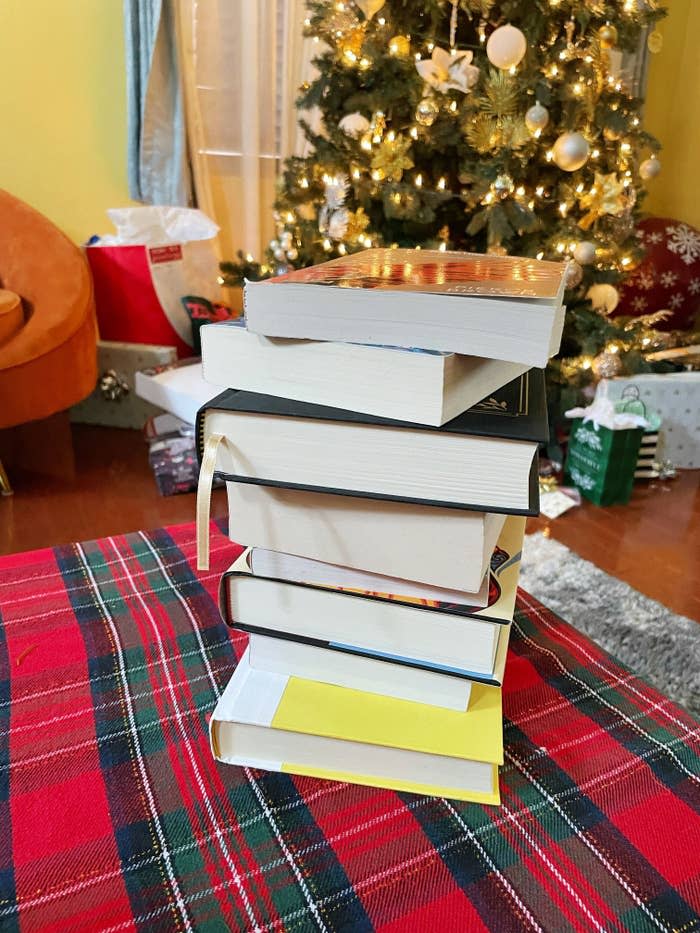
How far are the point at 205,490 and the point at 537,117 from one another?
146 cm

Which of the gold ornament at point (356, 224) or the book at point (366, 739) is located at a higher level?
the gold ornament at point (356, 224)

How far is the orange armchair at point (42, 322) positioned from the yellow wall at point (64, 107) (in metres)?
0.39

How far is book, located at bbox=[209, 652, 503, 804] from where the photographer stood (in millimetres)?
458

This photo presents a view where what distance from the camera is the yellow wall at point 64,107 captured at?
208 centimetres

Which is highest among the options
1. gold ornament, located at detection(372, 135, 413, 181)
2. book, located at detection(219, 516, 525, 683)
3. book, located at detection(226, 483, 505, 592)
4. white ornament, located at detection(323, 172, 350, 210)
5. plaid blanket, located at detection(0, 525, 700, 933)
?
gold ornament, located at detection(372, 135, 413, 181)

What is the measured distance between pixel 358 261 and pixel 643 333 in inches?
64.6

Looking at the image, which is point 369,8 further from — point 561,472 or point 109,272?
point 561,472

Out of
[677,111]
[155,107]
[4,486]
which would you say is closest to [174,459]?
[4,486]

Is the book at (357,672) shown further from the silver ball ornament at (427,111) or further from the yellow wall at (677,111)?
the yellow wall at (677,111)

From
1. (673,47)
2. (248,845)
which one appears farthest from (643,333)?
(248,845)

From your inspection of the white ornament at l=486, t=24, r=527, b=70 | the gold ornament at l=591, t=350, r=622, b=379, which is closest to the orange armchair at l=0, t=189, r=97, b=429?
the white ornament at l=486, t=24, r=527, b=70

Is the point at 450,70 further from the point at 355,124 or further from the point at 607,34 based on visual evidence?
the point at 607,34

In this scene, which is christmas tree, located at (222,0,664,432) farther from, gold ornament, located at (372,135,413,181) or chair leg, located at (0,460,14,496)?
chair leg, located at (0,460,14,496)

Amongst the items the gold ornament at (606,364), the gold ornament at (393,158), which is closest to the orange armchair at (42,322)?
the gold ornament at (393,158)
